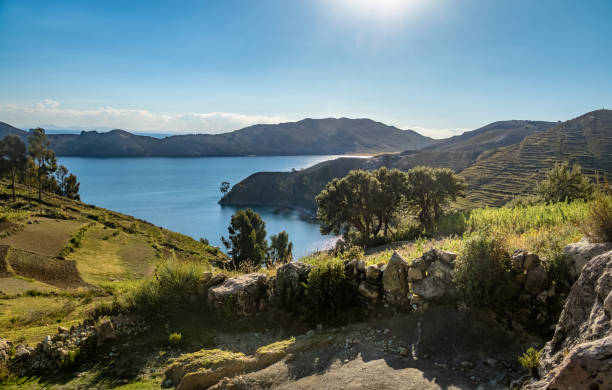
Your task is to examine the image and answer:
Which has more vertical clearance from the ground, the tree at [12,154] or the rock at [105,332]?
the tree at [12,154]

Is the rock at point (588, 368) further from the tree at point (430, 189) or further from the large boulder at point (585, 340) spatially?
the tree at point (430, 189)

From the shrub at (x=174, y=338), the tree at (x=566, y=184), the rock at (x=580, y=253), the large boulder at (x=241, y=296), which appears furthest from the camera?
the tree at (x=566, y=184)

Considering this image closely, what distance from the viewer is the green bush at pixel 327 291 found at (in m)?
8.15

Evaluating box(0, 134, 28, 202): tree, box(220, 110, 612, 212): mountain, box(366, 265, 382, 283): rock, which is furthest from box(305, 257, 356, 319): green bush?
box(220, 110, 612, 212): mountain

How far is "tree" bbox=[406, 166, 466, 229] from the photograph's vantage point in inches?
1390

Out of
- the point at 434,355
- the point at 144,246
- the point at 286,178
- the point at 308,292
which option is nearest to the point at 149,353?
the point at 308,292

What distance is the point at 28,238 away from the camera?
37188 mm

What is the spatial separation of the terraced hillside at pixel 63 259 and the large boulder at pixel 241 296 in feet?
14.3

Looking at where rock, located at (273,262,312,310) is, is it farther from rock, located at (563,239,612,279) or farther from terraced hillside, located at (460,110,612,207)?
terraced hillside, located at (460,110,612,207)

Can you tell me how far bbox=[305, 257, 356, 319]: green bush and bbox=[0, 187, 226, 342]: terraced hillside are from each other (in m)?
6.79

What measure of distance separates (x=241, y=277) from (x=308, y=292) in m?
2.33

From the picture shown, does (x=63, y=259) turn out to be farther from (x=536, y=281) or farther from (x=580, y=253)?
(x=580, y=253)

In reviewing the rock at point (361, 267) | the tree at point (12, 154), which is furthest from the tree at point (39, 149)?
the rock at point (361, 267)

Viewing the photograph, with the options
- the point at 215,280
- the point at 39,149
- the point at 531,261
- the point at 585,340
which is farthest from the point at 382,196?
the point at 39,149
